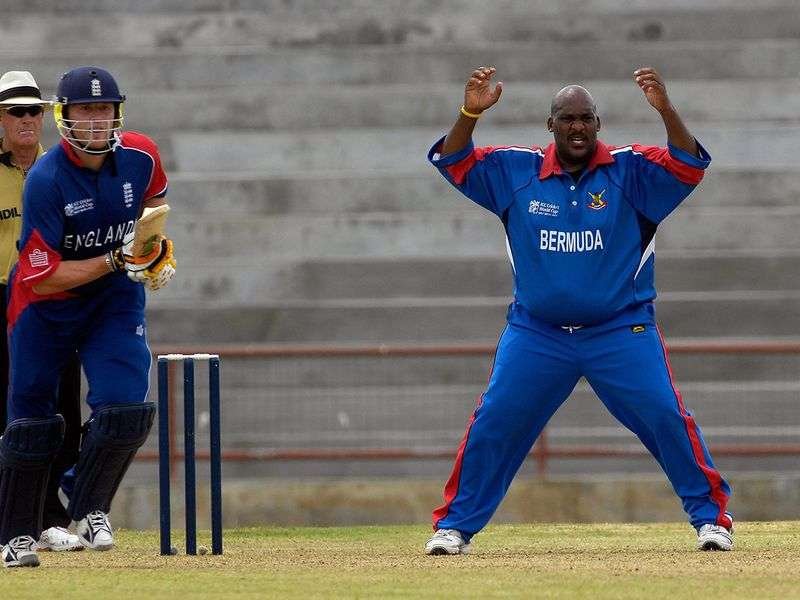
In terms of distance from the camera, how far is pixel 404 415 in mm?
10961

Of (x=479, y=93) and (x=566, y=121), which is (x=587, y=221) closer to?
(x=566, y=121)

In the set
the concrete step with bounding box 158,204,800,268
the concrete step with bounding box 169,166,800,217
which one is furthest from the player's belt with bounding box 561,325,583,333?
the concrete step with bounding box 169,166,800,217

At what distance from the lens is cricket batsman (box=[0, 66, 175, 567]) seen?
623 centimetres

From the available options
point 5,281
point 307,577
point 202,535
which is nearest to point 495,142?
point 202,535

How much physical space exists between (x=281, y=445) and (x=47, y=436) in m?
4.68

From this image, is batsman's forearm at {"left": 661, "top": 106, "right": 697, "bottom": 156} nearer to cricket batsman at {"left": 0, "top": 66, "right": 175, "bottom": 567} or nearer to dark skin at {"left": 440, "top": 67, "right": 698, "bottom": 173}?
dark skin at {"left": 440, "top": 67, "right": 698, "bottom": 173}

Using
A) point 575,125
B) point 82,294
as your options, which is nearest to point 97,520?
point 82,294

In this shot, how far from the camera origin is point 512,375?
6.50 metres

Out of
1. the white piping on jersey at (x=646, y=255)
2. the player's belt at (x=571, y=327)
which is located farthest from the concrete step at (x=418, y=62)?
the player's belt at (x=571, y=327)

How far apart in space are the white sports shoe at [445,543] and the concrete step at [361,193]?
694cm

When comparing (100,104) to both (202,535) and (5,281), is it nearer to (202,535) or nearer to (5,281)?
(5,281)

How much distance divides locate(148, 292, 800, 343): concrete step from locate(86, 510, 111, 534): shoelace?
19.5ft

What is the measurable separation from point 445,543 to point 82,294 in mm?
1627

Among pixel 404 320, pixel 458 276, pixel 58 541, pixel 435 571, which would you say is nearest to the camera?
pixel 435 571
